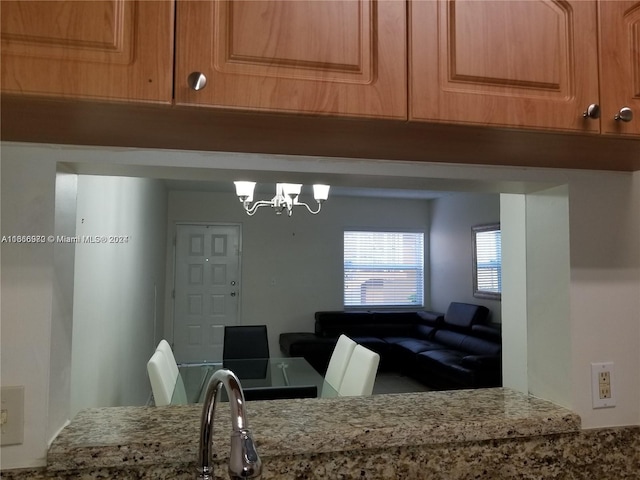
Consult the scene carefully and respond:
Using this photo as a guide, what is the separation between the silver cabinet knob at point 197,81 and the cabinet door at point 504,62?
0.33 metres

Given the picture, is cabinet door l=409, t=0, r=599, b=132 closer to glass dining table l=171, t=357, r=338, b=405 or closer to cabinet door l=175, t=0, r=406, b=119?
cabinet door l=175, t=0, r=406, b=119

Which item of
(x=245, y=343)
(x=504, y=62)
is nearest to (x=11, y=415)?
(x=504, y=62)

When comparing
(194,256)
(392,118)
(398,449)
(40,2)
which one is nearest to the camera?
(40,2)

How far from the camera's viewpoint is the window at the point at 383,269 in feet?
22.0

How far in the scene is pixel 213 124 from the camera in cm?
73

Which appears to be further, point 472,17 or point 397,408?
point 397,408

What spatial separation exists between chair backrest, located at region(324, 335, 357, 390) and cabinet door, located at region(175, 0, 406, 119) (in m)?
2.52

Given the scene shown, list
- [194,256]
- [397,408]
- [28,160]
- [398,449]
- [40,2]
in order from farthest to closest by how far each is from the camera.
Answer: [194,256], [397,408], [398,449], [28,160], [40,2]

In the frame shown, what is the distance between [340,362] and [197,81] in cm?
277

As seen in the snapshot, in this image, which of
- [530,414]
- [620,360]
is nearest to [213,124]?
[530,414]

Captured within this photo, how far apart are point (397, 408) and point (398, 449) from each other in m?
0.12

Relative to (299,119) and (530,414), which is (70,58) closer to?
(299,119)

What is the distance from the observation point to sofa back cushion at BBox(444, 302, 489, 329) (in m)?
5.30

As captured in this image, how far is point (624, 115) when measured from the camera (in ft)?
2.59
